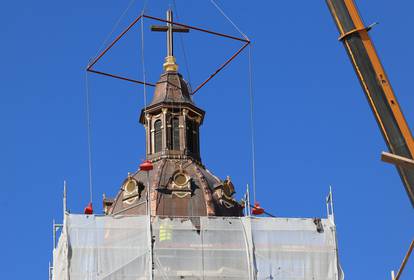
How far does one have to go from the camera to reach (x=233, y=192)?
9388cm

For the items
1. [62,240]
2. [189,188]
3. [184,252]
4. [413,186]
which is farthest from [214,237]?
[413,186]

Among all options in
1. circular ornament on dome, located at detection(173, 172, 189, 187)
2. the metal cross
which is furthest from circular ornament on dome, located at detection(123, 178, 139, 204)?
the metal cross

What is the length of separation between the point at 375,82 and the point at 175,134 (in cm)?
4801

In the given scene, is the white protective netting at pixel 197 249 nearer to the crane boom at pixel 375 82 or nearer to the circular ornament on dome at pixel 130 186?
the circular ornament on dome at pixel 130 186

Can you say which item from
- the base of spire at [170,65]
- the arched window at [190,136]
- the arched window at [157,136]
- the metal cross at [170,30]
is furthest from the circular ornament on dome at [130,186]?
the metal cross at [170,30]

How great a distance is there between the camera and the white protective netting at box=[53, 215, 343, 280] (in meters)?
72.0

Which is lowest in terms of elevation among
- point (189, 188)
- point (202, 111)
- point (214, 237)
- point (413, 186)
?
point (413, 186)

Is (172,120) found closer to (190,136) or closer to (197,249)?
(190,136)

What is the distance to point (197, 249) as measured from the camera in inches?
2881

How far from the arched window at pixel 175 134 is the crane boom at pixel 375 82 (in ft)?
148

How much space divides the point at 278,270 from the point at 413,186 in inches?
943

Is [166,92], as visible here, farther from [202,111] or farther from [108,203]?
[108,203]

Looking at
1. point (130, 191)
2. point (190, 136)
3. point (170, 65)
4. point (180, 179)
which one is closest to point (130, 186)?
point (130, 191)

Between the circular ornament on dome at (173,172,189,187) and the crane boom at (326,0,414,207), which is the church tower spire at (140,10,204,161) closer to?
the circular ornament on dome at (173,172,189,187)
